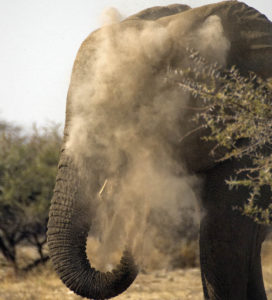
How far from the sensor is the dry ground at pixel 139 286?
265 inches

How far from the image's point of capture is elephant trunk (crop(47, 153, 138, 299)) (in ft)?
11.3

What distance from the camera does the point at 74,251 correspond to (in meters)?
3.45

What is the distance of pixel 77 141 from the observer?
3.63 m

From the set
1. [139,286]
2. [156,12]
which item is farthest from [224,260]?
[139,286]

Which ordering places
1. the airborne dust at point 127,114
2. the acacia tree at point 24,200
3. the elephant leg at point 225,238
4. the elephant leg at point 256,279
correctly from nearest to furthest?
the airborne dust at point 127,114, the elephant leg at point 225,238, the elephant leg at point 256,279, the acacia tree at point 24,200

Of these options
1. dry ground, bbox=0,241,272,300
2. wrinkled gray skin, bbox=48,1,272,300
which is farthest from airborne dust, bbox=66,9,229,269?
dry ground, bbox=0,241,272,300

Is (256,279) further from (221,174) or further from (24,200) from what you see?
(24,200)

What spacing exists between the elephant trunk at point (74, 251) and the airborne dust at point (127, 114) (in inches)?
4.3

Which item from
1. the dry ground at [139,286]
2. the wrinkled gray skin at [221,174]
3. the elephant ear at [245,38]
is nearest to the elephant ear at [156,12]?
the wrinkled gray skin at [221,174]

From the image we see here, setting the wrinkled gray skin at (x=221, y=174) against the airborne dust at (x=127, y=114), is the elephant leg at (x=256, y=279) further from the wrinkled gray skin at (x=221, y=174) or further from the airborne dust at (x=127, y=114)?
the airborne dust at (x=127, y=114)

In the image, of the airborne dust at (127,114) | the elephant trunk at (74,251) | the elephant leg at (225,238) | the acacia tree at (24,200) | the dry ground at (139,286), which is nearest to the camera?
the elephant trunk at (74,251)

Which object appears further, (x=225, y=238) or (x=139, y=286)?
(x=139, y=286)

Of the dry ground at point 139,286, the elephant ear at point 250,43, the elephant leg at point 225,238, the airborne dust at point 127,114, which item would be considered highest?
the elephant ear at point 250,43

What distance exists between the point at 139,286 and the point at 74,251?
13.7 ft
